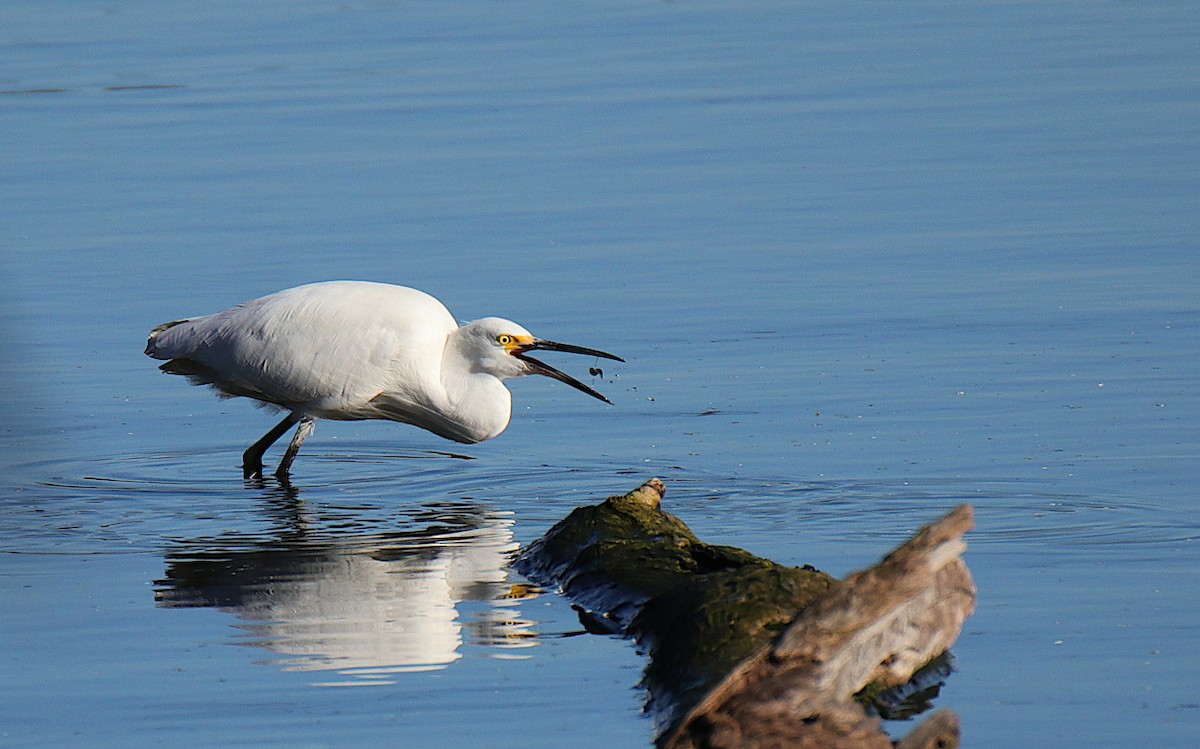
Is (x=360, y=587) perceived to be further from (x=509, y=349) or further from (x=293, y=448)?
(x=293, y=448)

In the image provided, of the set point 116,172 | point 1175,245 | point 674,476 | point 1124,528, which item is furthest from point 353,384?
point 116,172

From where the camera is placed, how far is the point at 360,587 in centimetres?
754

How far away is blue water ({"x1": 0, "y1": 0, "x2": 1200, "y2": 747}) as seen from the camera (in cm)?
622

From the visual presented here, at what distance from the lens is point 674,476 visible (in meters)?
9.37

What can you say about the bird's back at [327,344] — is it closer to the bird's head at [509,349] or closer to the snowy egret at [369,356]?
the snowy egret at [369,356]

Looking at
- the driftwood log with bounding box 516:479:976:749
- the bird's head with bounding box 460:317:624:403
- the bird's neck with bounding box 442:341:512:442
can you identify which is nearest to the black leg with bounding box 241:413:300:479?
the bird's neck with bounding box 442:341:512:442

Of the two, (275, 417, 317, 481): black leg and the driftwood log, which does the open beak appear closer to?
(275, 417, 317, 481): black leg

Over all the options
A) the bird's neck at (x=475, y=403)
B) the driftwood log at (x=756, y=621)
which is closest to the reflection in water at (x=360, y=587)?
the driftwood log at (x=756, y=621)

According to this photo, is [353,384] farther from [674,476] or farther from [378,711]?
[378,711]

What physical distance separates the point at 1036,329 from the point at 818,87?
27.1 ft

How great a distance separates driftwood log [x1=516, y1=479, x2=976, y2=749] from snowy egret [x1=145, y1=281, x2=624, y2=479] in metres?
2.60

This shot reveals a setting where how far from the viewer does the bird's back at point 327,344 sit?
996 cm

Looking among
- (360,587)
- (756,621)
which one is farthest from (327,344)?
(756,621)

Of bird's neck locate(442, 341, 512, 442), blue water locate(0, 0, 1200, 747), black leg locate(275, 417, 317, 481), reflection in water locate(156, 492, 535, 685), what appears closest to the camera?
blue water locate(0, 0, 1200, 747)
